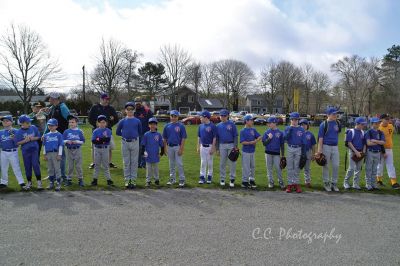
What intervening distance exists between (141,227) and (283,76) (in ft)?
265

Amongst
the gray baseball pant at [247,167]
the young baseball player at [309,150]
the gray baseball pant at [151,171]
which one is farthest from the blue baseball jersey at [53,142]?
the young baseball player at [309,150]

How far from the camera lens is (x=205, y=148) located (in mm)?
8375

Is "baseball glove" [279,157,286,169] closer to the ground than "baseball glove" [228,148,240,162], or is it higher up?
closer to the ground

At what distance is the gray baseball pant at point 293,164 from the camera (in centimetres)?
779

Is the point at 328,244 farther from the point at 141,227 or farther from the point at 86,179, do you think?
the point at 86,179

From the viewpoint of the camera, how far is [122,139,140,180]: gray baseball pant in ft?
25.9

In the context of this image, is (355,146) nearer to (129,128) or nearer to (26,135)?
(129,128)

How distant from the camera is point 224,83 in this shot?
83062 mm

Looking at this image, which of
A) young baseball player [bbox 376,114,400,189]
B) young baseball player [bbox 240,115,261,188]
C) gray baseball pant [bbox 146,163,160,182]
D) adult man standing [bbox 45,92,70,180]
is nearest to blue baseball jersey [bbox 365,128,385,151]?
young baseball player [bbox 376,114,400,189]

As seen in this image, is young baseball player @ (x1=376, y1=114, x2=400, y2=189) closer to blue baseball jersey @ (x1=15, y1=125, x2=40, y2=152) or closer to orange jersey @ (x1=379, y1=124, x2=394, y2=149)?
orange jersey @ (x1=379, y1=124, x2=394, y2=149)

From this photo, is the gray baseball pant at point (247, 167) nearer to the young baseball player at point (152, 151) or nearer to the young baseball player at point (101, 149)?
the young baseball player at point (152, 151)

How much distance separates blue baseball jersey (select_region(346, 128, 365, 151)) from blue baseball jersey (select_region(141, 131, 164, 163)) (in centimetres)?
475

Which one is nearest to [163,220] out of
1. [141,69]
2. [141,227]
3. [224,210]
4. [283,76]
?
[141,227]

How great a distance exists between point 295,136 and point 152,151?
355 centimetres
